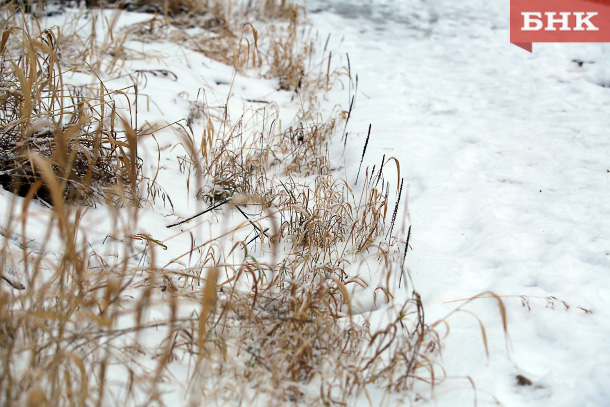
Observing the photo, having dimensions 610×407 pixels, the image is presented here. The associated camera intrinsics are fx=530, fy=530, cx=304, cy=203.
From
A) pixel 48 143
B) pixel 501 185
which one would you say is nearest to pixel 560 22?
pixel 501 185

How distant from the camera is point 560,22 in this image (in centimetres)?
498

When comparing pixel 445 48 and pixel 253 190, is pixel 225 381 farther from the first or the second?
pixel 445 48

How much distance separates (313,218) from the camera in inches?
81.9

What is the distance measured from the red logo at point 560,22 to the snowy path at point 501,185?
0.49 feet

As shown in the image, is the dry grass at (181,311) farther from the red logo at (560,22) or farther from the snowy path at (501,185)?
the red logo at (560,22)

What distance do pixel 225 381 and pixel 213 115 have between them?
2122 mm

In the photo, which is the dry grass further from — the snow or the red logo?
the red logo

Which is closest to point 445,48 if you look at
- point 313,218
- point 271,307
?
point 313,218

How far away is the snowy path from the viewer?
165cm

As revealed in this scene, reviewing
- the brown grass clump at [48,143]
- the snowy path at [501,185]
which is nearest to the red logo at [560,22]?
the snowy path at [501,185]

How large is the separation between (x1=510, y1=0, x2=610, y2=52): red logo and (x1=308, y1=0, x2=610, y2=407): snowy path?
0.15m

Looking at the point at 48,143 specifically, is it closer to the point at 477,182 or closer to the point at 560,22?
the point at 477,182

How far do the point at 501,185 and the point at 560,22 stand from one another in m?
3.11

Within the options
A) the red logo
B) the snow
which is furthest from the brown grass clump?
the red logo
